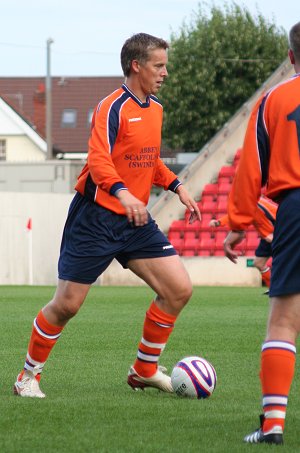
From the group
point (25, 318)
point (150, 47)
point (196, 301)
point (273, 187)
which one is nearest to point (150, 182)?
point (150, 47)

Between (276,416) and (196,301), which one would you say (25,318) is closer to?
(196,301)

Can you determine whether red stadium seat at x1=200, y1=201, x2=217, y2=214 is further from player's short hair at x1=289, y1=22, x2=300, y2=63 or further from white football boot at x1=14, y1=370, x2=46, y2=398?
player's short hair at x1=289, y1=22, x2=300, y2=63

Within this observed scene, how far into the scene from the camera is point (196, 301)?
64.4ft

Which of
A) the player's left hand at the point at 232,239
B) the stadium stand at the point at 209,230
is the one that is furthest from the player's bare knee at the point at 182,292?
the stadium stand at the point at 209,230

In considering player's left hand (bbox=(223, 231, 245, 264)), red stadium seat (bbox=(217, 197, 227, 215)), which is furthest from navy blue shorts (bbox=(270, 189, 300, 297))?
red stadium seat (bbox=(217, 197, 227, 215))

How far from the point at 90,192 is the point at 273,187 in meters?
1.96

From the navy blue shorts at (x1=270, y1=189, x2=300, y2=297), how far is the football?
6.79 feet

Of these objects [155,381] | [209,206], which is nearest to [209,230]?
[209,206]

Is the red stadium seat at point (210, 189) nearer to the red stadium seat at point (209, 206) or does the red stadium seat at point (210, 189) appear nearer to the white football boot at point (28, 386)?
the red stadium seat at point (209, 206)

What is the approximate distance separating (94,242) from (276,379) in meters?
2.14

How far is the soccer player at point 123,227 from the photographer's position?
23.7 feet

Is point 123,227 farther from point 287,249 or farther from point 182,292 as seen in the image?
point 287,249

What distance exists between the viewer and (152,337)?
762 cm

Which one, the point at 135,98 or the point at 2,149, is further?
the point at 2,149
